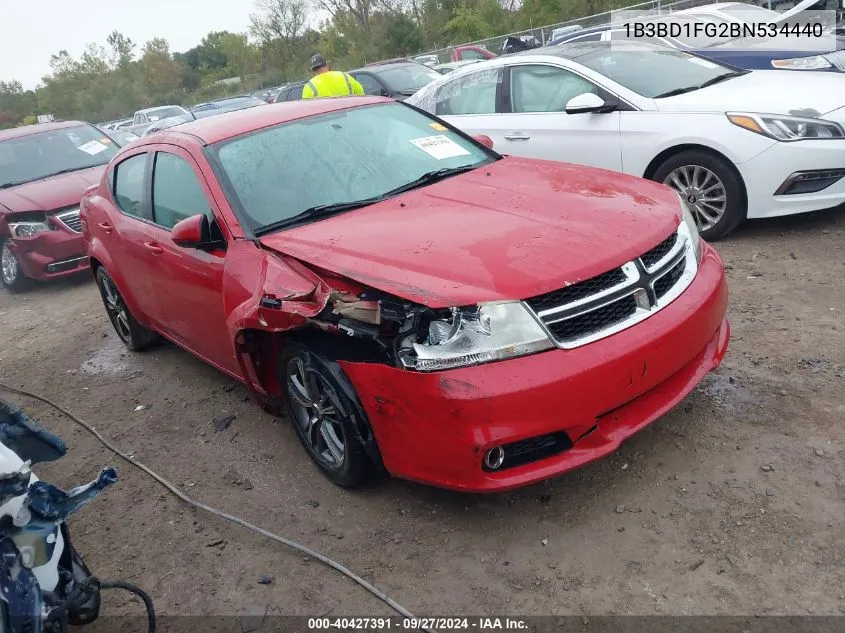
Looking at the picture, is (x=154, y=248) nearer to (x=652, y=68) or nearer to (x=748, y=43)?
(x=652, y=68)

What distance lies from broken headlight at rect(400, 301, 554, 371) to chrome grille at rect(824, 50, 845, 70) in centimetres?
738

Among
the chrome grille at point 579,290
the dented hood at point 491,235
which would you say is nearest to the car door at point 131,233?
the dented hood at point 491,235

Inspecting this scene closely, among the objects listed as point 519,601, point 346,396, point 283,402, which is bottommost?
point 519,601

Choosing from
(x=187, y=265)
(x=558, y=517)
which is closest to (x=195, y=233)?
(x=187, y=265)

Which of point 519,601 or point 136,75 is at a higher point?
point 136,75

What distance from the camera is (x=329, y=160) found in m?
3.73

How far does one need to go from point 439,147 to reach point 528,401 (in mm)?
2036

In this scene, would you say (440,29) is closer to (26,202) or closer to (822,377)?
(26,202)

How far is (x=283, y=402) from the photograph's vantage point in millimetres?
3498

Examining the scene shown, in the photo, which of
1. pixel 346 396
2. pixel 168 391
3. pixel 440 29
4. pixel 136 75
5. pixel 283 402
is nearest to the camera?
pixel 346 396

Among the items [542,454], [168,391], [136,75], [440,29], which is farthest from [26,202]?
[136,75]

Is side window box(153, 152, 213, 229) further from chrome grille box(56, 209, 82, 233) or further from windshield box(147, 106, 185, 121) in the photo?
windshield box(147, 106, 185, 121)

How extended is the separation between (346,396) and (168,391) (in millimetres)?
2360

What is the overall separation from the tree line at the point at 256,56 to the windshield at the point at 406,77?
25865 millimetres
